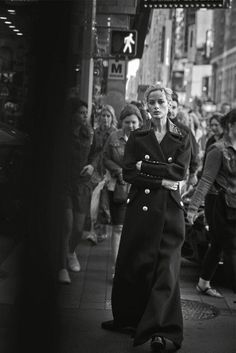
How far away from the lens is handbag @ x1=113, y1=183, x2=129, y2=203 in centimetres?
749

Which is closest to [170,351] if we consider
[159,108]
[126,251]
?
[126,251]

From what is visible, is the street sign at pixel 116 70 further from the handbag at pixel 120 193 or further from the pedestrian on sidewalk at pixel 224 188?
the pedestrian on sidewalk at pixel 224 188

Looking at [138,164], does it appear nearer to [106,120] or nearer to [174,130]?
[174,130]

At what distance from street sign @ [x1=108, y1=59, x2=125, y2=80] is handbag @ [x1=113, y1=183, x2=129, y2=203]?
9.48 m

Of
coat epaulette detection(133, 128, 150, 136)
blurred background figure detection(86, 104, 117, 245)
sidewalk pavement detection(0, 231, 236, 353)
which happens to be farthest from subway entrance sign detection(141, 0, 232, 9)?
coat epaulette detection(133, 128, 150, 136)

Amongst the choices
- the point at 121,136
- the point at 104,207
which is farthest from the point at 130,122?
the point at 104,207

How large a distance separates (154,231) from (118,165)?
2724 millimetres

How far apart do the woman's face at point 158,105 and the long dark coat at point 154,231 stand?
111 millimetres

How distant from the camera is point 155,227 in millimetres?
4938

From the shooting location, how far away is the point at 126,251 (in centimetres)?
504

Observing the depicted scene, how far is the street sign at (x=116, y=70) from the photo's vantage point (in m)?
16.8

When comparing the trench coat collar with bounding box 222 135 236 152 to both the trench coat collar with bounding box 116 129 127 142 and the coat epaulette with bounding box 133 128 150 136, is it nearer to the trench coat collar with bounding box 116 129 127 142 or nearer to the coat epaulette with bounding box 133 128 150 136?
the coat epaulette with bounding box 133 128 150 136

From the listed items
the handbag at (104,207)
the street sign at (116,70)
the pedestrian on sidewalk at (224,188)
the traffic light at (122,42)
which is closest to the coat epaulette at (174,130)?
the pedestrian on sidewalk at (224,188)

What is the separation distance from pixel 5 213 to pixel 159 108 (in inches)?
154
